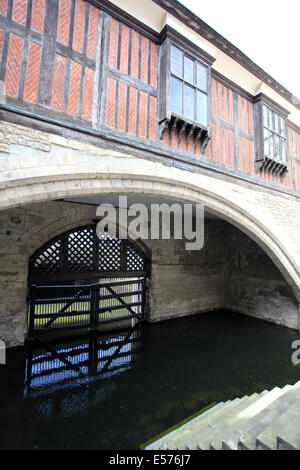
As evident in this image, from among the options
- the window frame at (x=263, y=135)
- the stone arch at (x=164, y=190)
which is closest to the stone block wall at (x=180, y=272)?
the stone arch at (x=164, y=190)

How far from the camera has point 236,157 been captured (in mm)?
4547

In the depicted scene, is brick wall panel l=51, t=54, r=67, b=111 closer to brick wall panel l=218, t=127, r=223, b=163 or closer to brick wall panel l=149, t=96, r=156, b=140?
brick wall panel l=149, t=96, r=156, b=140

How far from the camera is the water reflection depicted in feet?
9.19

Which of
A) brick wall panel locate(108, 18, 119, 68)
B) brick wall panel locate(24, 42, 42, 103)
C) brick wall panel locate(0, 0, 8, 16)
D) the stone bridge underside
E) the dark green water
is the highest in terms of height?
brick wall panel locate(108, 18, 119, 68)

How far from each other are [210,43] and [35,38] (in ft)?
9.45

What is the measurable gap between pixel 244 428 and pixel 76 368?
268 centimetres

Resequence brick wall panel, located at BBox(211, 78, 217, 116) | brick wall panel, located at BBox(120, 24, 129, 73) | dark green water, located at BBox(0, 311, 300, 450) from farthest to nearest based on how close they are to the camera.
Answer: brick wall panel, located at BBox(211, 78, 217, 116)
brick wall panel, located at BBox(120, 24, 129, 73)
dark green water, located at BBox(0, 311, 300, 450)

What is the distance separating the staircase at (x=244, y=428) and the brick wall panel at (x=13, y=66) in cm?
379

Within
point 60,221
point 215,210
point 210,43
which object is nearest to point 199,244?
point 215,210

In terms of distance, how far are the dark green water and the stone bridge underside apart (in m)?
1.06

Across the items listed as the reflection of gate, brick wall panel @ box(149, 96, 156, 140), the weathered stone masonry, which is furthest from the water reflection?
brick wall panel @ box(149, 96, 156, 140)

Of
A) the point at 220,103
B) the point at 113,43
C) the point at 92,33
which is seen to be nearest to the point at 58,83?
the point at 92,33

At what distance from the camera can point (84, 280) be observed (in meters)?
5.14
